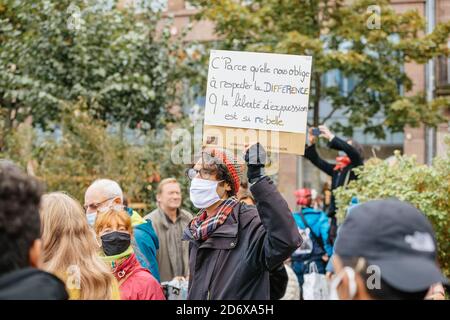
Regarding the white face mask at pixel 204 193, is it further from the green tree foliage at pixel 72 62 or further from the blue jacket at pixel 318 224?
the green tree foliage at pixel 72 62

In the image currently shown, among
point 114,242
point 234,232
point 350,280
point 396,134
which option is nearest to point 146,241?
point 114,242

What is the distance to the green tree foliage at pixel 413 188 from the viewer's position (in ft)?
25.5

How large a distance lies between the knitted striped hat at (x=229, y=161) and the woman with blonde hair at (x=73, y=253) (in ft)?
2.99

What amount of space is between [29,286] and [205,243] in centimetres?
202

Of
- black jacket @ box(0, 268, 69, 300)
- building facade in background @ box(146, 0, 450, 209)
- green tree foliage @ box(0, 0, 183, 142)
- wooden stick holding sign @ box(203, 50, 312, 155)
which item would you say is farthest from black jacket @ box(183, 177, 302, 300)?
building facade in background @ box(146, 0, 450, 209)

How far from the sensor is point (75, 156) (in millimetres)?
13055

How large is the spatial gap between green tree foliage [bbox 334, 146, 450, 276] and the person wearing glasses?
381 cm

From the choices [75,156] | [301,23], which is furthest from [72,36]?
[301,23]

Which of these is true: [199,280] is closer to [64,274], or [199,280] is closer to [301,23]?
[64,274]

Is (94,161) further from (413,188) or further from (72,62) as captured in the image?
(413,188)

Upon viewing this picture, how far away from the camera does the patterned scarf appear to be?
4238 mm

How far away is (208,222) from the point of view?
169 inches

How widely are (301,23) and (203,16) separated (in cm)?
236

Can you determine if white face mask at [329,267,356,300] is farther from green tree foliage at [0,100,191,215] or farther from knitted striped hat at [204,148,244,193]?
green tree foliage at [0,100,191,215]
